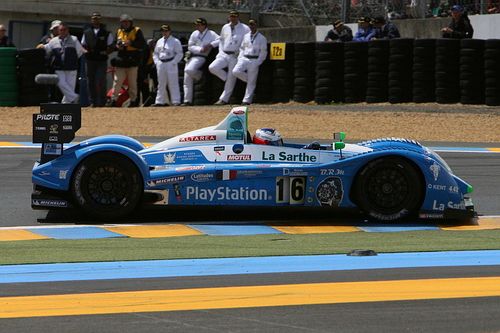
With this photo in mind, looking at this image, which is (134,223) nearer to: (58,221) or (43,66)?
(58,221)

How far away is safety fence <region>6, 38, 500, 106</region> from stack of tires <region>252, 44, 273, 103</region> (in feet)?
0.06

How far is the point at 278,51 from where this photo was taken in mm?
20750

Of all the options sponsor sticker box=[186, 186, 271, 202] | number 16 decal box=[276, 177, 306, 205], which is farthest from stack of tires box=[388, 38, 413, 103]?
sponsor sticker box=[186, 186, 271, 202]

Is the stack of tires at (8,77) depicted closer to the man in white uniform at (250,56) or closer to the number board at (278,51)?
the man in white uniform at (250,56)

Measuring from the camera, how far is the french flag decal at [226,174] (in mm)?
10148

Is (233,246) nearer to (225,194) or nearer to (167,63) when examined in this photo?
(225,194)

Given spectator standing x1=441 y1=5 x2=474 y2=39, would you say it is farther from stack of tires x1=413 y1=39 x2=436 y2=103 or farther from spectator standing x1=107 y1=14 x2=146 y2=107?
spectator standing x1=107 y1=14 x2=146 y2=107

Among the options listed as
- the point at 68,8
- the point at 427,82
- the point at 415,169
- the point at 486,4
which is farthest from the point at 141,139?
the point at 68,8

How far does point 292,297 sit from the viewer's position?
6969 millimetres

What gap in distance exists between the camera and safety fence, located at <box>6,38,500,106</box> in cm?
1914

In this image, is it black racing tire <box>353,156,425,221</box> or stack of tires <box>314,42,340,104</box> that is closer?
black racing tire <box>353,156,425,221</box>

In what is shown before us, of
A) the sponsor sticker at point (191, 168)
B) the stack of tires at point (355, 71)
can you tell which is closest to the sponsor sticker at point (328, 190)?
the sponsor sticker at point (191, 168)

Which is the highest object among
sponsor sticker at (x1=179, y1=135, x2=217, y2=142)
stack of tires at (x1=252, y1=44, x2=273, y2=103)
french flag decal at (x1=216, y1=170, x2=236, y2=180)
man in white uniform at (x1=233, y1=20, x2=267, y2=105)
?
man in white uniform at (x1=233, y1=20, x2=267, y2=105)

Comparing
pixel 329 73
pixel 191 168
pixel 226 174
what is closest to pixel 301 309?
pixel 226 174
